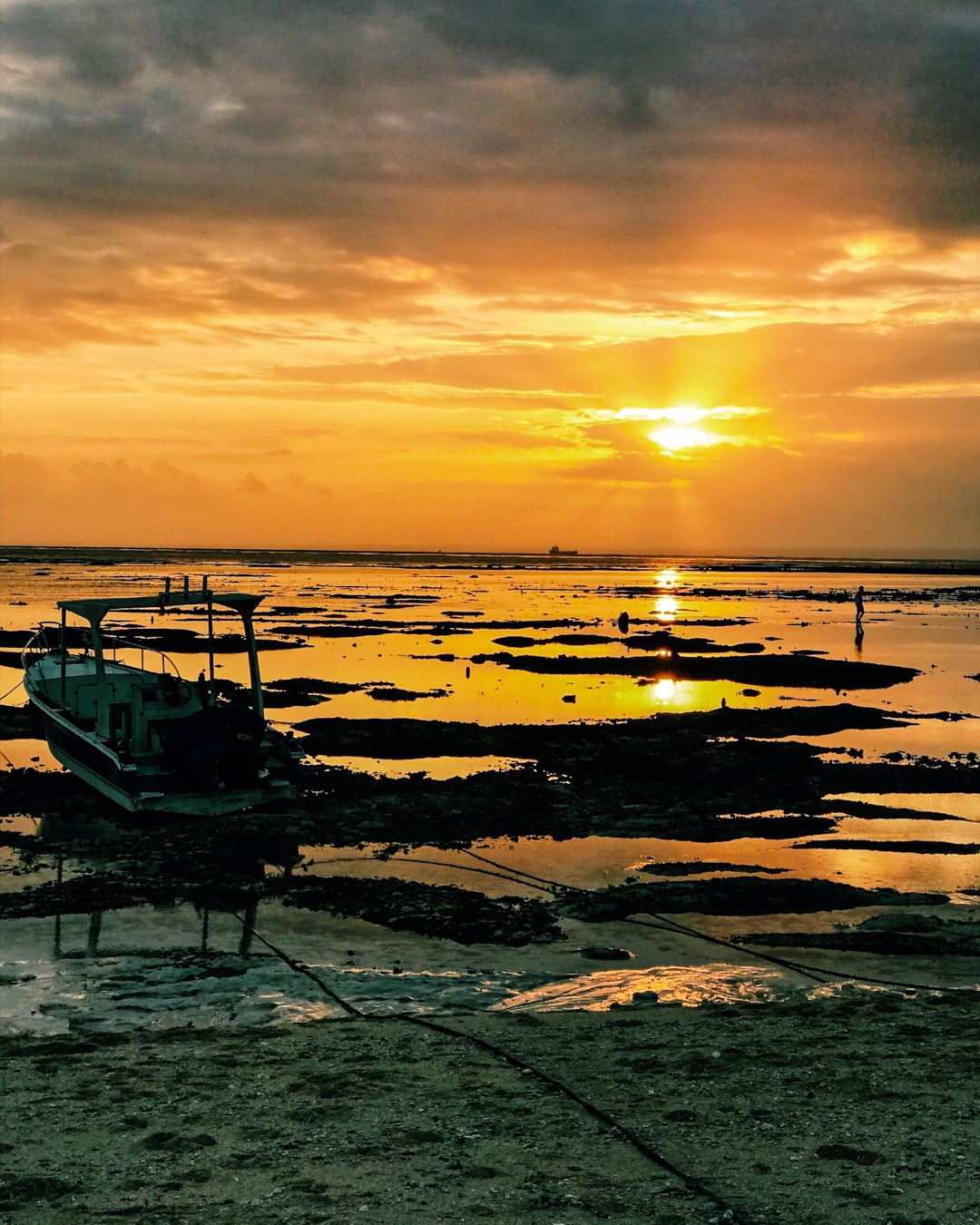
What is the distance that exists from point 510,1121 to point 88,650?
104ft

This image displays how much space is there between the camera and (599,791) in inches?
919

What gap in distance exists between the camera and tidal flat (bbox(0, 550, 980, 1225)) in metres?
7.95

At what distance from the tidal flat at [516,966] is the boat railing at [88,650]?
6.91ft

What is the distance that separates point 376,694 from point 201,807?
57.8 ft

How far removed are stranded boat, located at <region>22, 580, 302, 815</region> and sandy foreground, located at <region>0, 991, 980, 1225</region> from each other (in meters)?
9.67

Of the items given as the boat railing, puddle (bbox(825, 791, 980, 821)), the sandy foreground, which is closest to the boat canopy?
the boat railing

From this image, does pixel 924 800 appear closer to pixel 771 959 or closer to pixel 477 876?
pixel 771 959

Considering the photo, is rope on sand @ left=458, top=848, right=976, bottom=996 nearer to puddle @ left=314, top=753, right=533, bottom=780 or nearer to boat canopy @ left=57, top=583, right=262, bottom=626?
puddle @ left=314, top=753, right=533, bottom=780

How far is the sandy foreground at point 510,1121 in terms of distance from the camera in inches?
294

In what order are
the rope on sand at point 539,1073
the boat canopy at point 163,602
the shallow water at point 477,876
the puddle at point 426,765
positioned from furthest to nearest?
the puddle at point 426,765
the boat canopy at point 163,602
the shallow water at point 477,876
the rope on sand at point 539,1073

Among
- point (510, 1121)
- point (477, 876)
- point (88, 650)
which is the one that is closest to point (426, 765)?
point (477, 876)

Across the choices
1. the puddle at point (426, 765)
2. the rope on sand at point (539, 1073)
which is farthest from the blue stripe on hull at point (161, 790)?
the rope on sand at point (539, 1073)

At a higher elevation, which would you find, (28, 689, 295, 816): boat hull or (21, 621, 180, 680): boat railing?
(21, 621, 180, 680): boat railing

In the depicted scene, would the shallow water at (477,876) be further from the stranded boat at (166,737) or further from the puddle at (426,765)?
the stranded boat at (166,737)
